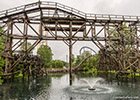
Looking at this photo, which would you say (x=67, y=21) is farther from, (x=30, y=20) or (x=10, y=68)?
(x=10, y=68)

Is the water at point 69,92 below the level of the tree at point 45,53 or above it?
below

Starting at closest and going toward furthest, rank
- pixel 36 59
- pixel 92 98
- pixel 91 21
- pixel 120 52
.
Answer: pixel 92 98, pixel 91 21, pixel 120 52, pixel 36 59

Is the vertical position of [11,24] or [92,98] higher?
[11,24]

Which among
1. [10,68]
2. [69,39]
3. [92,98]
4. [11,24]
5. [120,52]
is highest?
[11,24]

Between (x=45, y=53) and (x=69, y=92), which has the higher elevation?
(x=45, y=53)

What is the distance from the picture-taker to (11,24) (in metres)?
19.7

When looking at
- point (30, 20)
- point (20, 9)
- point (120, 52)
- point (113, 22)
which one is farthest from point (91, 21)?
point (20, 9)

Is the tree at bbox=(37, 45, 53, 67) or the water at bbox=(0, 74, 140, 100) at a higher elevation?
the tree at bbox=(37, 45, 53, 67)

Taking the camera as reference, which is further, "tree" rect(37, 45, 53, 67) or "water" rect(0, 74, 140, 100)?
"tree" rect(37, 45, 53, 67)

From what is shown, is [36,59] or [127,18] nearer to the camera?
[127,18]

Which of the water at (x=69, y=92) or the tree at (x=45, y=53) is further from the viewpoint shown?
the tree at (x=45, y=53)

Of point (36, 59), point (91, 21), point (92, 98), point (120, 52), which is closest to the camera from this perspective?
point (92, 98)

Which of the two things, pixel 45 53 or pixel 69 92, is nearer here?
pixel 69 92

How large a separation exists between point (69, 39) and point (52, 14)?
483 centimetres
